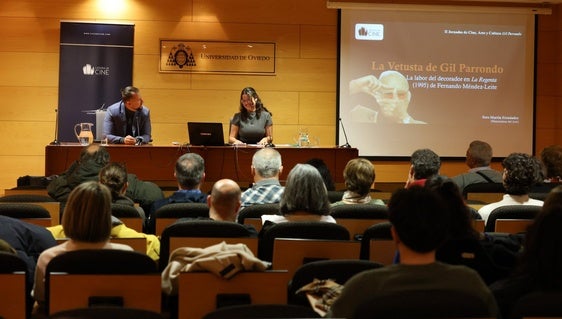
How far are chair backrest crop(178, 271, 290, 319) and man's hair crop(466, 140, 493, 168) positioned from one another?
14.5 feet

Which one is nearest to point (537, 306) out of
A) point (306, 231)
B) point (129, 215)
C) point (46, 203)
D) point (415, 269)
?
point (415, 269)

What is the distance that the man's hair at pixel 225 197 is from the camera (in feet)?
14.2

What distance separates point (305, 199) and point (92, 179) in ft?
7.47

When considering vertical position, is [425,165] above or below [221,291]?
above

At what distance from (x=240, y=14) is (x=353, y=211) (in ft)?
19.9

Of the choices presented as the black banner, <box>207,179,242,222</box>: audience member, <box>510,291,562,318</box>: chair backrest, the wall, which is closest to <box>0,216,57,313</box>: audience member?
<box>207,179,242,222</box>: audience member

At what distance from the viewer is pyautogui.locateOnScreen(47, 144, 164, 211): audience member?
245 inches

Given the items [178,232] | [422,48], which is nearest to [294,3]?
[422,48]

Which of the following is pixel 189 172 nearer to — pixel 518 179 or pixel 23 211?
pixel 23 211

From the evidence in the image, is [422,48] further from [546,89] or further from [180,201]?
[180,201]

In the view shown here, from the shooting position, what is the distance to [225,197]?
4.35 metres

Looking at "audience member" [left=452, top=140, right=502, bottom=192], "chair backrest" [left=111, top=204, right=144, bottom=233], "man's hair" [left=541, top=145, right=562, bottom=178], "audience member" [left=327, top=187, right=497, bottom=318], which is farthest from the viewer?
"audience member" [left=452, top=140, right=502, bottom=192]

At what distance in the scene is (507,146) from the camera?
10.7m

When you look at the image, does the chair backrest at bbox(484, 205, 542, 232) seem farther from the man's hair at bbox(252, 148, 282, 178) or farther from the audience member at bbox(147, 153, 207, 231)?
the audience member at bbox(147, 153, 207, 231)
